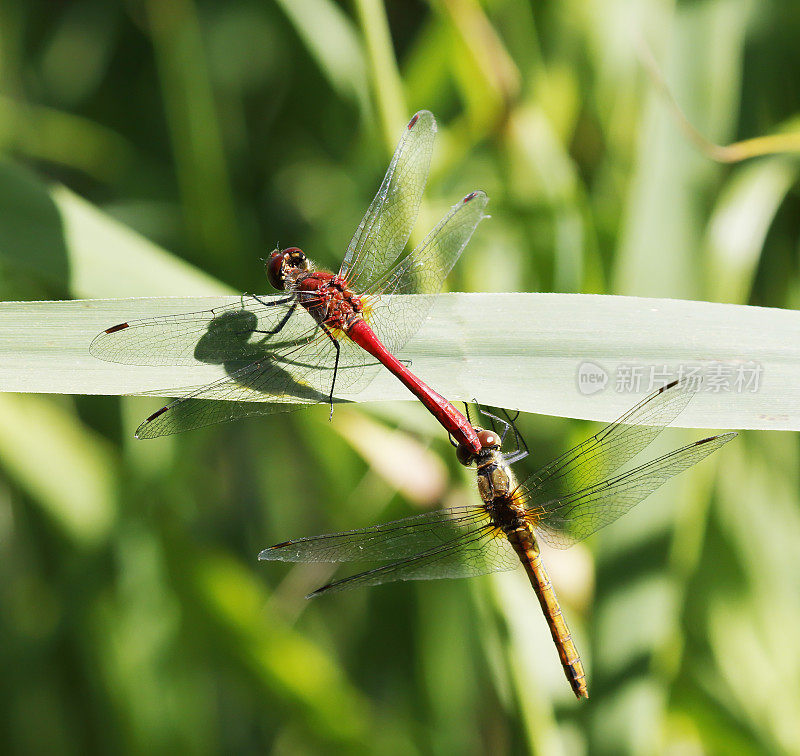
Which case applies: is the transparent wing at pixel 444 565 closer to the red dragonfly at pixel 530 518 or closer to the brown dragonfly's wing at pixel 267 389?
the red dragonfly at pixel 530 518

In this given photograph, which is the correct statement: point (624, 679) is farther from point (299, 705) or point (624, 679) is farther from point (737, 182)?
point (737, 182)

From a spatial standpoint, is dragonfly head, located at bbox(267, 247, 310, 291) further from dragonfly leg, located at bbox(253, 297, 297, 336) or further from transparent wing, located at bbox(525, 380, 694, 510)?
transparent wing, located at bbox(525, 380, 694, 510)

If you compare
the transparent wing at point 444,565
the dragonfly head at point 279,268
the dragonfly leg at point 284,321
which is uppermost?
the dragonfly head at point 279,268

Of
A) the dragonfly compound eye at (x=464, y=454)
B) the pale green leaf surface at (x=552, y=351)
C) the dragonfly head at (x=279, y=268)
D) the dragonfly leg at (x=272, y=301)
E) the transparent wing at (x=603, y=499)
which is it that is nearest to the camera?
the pale green leaf surface at (x=552, y=351)

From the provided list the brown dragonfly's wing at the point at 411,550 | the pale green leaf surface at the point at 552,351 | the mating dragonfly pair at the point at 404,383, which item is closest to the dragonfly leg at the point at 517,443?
the mating dragonfly pair at the point at 404,383

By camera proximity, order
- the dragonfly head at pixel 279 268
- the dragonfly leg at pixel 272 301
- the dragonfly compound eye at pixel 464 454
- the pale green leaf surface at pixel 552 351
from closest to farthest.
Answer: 1. the pale green leaf surface at pixel 552 351
2. the dragonfly leg at pixel 272 301
3. the dragonfly compound eye at pixel 464 454
4. the dragonfly head at pixel 279 268

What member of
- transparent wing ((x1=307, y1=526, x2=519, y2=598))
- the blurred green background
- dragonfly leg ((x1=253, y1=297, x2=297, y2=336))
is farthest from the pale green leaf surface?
transparent wing ((x1=307, y1=526, x2=519, y2=598))

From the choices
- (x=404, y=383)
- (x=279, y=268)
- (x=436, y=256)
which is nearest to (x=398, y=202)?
(x=436, y=256)
